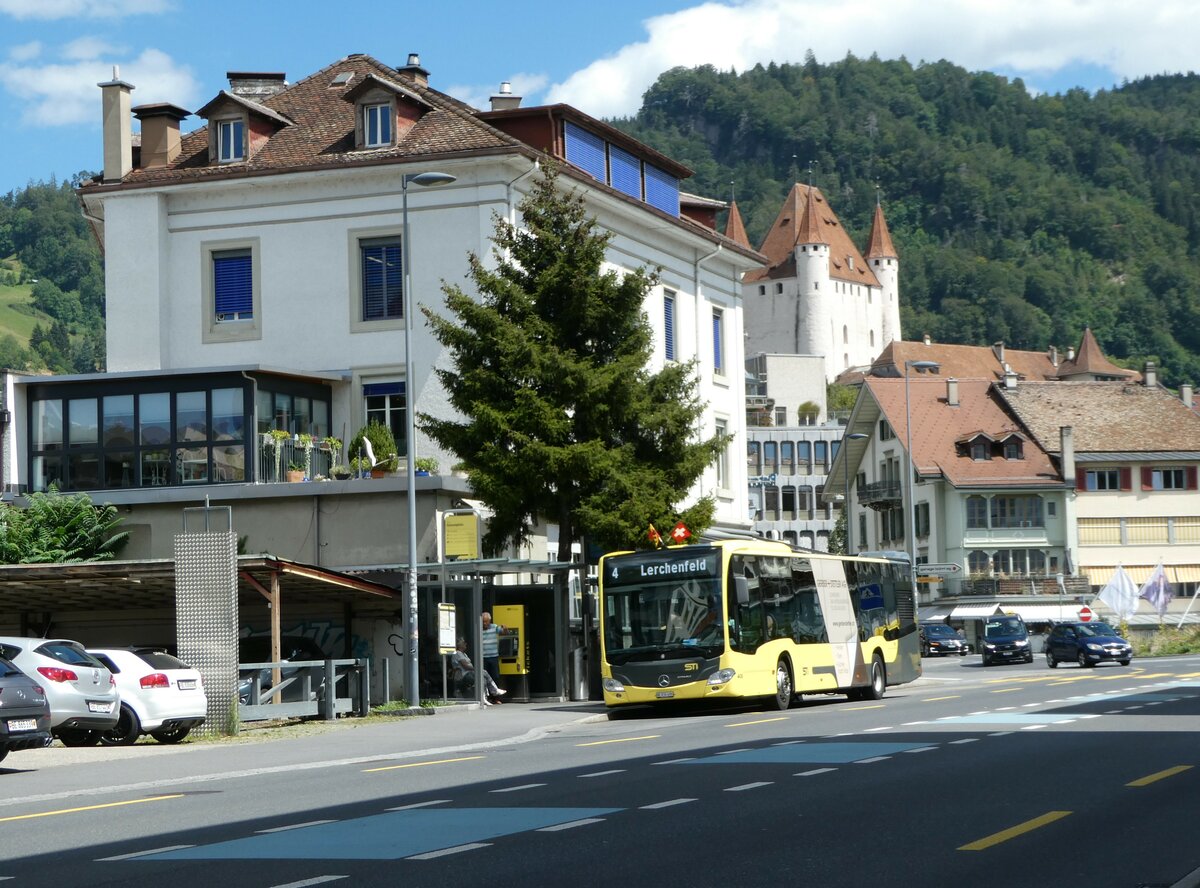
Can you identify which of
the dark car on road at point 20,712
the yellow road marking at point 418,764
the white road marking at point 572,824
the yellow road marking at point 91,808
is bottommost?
the yellow road marking at point 418,764

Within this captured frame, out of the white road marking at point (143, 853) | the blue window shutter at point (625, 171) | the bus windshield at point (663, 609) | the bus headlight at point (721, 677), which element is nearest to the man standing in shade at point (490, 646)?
the bus windshield at point (663, 609)

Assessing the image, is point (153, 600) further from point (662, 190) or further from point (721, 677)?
point (662, 190)

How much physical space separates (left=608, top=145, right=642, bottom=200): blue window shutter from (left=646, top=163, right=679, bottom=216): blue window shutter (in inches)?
22.8

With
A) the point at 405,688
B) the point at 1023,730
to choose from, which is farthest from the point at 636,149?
the point at 1023,730

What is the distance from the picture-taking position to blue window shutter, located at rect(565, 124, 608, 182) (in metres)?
46.1

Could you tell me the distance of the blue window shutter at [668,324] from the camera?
5025cm

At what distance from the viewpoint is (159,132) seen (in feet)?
153

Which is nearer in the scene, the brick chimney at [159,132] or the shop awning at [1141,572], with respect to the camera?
the brick chimney at [159,132]

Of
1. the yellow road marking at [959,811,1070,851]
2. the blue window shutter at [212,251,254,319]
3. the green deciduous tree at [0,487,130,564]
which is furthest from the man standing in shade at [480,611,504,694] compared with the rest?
the yellow road marking at [959,811,1070,851]

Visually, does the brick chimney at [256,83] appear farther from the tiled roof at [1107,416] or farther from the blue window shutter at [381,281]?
the tiled roof at [1107,416]

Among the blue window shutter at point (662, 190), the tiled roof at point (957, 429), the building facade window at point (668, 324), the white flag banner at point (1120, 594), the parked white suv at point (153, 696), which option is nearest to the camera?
the parked white suv at point (153, 696)

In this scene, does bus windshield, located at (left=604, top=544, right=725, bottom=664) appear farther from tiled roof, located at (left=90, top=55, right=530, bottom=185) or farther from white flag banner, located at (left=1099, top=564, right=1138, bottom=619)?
white flag banner, located at (left=1099, top=564, right=1138, bottom=619)

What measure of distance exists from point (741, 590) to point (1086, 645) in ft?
98.3

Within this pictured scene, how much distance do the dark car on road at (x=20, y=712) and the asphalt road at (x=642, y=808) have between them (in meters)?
0.43
